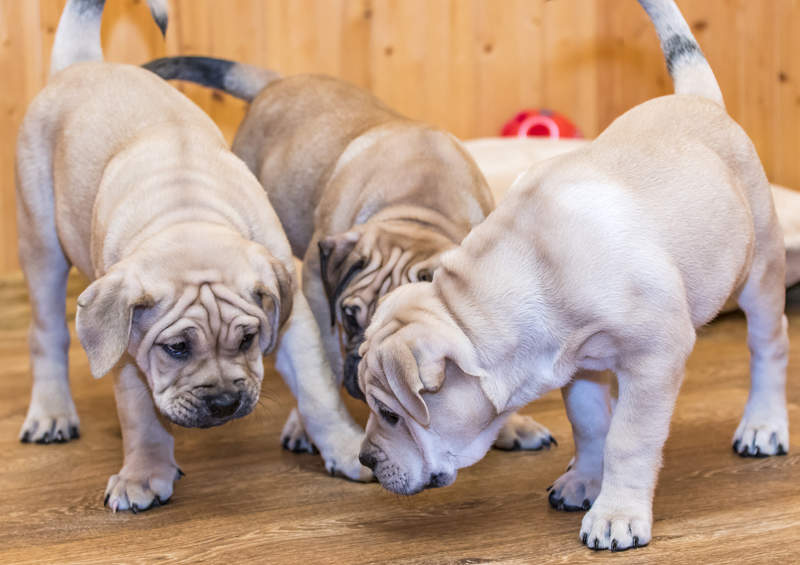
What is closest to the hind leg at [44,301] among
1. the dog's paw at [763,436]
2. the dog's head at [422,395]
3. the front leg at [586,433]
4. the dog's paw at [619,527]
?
the dog's head at [422,395]

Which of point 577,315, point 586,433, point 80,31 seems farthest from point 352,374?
point 80,31

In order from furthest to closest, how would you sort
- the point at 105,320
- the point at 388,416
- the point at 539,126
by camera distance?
the point at 539,126 < the point at 105,320 < the point at 388,416

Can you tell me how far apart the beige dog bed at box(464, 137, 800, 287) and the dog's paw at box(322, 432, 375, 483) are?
2.48m

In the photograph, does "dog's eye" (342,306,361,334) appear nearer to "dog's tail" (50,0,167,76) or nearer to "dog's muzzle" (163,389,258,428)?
"dog's muzzle" (163,389,258,428)

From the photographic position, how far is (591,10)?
7.34 metres

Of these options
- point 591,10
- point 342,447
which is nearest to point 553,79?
point 591,10

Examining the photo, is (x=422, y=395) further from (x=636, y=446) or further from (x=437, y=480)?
(x=636, y=446)

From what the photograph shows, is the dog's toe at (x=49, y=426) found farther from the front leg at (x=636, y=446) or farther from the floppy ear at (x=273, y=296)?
the front leg at (x=636, y=446)

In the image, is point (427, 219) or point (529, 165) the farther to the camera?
point (529, 165)

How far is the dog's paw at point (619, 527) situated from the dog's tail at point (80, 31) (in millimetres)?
2778

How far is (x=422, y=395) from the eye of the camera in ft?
8.87

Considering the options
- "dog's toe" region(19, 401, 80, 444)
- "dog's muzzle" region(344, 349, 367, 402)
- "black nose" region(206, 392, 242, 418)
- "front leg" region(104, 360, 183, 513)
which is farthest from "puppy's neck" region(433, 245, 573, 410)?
"dog's toe" region(19, 401, 80, 444)

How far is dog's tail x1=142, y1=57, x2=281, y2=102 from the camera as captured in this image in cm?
495

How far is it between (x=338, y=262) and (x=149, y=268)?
2.57ft
